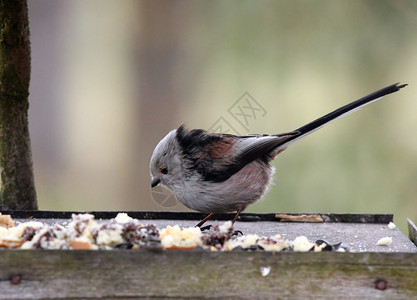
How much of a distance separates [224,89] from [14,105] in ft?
6.36

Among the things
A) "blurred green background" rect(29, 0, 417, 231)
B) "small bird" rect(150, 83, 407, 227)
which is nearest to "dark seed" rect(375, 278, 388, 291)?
"small bird" rect(150, 83, 407, 227)

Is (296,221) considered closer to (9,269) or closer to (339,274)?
(339,274)

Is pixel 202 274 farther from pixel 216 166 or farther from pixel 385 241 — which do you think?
pixel 216 166

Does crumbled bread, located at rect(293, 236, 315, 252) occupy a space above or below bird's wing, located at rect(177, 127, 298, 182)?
below

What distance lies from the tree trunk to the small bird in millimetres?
699

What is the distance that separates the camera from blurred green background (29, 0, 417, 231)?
15.0 ft

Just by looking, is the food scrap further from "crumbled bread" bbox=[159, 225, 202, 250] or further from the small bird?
the small bird

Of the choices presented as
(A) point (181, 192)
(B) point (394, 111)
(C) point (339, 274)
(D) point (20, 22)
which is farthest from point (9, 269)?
(B) point (394, 111)

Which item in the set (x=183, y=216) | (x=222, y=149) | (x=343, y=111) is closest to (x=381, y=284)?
(x=343, y=111)

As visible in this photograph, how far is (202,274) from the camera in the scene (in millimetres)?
1857

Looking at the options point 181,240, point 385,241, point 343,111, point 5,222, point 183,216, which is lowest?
point 183,216

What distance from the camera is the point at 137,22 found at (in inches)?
182

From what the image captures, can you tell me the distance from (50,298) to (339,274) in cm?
88

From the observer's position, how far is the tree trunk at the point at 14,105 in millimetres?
3096
